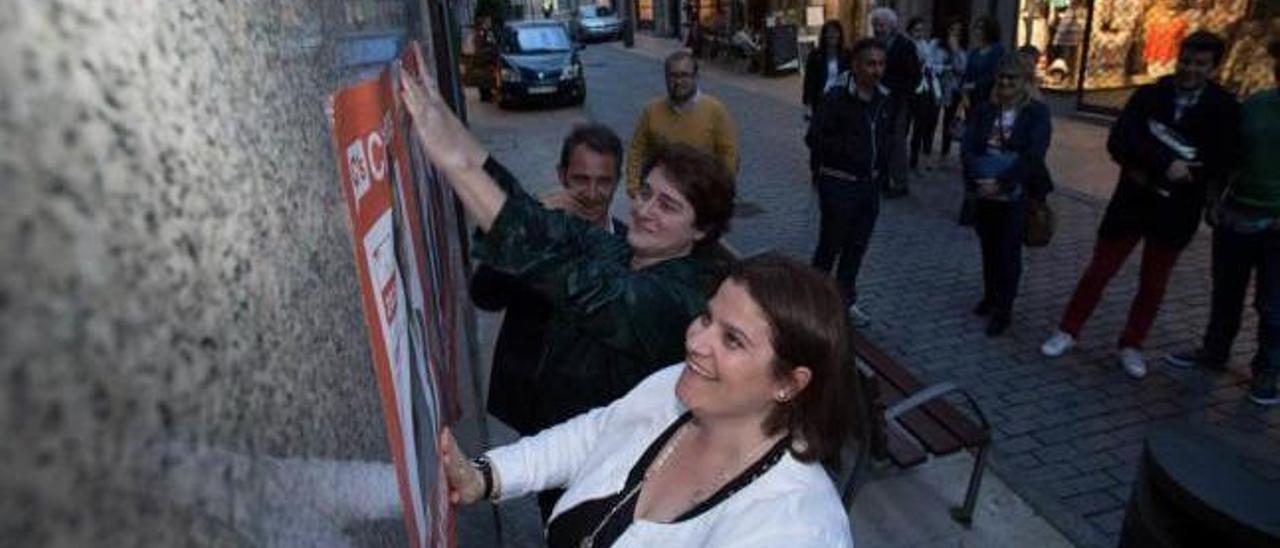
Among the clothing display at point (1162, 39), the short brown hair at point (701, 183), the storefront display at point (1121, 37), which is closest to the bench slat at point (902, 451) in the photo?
the short brown hair at point (701, 183)

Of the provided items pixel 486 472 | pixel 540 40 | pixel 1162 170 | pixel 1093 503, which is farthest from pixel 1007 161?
pixel 540 40

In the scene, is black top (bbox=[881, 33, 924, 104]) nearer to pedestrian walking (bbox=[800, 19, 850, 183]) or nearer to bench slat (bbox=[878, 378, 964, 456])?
pedestrian walking (bbox=[800, 19, 850, 183])

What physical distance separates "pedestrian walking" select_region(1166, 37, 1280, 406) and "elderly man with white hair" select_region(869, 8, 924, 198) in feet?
10.9

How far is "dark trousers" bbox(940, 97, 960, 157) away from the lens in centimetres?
955

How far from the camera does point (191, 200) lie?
42cm

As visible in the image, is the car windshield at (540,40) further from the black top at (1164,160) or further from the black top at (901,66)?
the black top at (1164,160)

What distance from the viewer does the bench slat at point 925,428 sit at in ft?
11.0

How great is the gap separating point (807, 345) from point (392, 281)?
0.89m

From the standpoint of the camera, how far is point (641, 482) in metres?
1.74

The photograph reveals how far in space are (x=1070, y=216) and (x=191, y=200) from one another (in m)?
8.26

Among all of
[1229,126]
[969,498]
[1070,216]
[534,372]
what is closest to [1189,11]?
[1070,216]

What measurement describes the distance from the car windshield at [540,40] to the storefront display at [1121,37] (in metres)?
8.68

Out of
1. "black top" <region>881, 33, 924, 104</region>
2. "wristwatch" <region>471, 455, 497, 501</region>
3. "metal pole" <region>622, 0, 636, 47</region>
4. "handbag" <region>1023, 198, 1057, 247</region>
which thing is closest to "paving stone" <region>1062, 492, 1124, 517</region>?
"handbag" <region>1023, 198, 1057, 247</region>

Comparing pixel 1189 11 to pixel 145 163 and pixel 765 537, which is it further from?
pixel 145 163
